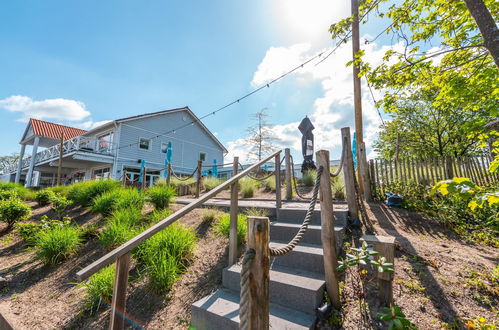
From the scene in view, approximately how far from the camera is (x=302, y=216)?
11.6 ft

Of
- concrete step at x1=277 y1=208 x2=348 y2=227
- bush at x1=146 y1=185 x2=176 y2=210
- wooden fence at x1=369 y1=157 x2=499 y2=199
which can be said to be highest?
wooden fence at x1=369 y1=157 x2=499 y2=199

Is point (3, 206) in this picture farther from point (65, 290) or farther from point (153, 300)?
point (153, 300)

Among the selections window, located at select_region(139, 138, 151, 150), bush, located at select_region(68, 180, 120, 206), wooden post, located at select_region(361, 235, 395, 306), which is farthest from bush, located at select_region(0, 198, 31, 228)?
window, located at select_region(139, 138, 151, 150)

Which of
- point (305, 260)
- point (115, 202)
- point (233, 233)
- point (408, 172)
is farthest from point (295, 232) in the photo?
point (408, 172)

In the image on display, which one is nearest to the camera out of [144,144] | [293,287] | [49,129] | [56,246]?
[293,287]

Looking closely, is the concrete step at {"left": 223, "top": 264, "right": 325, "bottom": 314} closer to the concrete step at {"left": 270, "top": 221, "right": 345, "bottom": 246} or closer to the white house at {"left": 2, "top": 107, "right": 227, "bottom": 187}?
the concrete step at {"left": 270, "top": 221, "right": 345, "bottom": 246}

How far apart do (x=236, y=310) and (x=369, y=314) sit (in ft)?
4.05

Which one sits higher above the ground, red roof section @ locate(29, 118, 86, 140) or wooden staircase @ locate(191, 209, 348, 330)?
red roof section @ locate(29, 118, 86, 140)

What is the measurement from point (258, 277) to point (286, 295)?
1.25 meters

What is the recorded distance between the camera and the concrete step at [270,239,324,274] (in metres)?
2.51

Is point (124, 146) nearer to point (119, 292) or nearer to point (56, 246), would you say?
point (56, 246)

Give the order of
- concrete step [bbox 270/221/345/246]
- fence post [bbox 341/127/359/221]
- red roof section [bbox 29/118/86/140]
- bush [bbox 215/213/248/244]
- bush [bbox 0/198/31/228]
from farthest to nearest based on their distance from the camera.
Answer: red roof section [bbox 29/118/86/140]
bush [bbox 0/198/31/228]
fence post [bbox 341/127/359/221]
bush [bbox 215/213/248/244]
concrete step [bbox 270/221/345/246]

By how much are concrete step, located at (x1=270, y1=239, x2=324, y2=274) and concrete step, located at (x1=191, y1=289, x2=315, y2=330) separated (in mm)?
568

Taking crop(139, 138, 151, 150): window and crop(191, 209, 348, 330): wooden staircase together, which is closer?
crop(191, 209, 348, 330): wooden staircase
